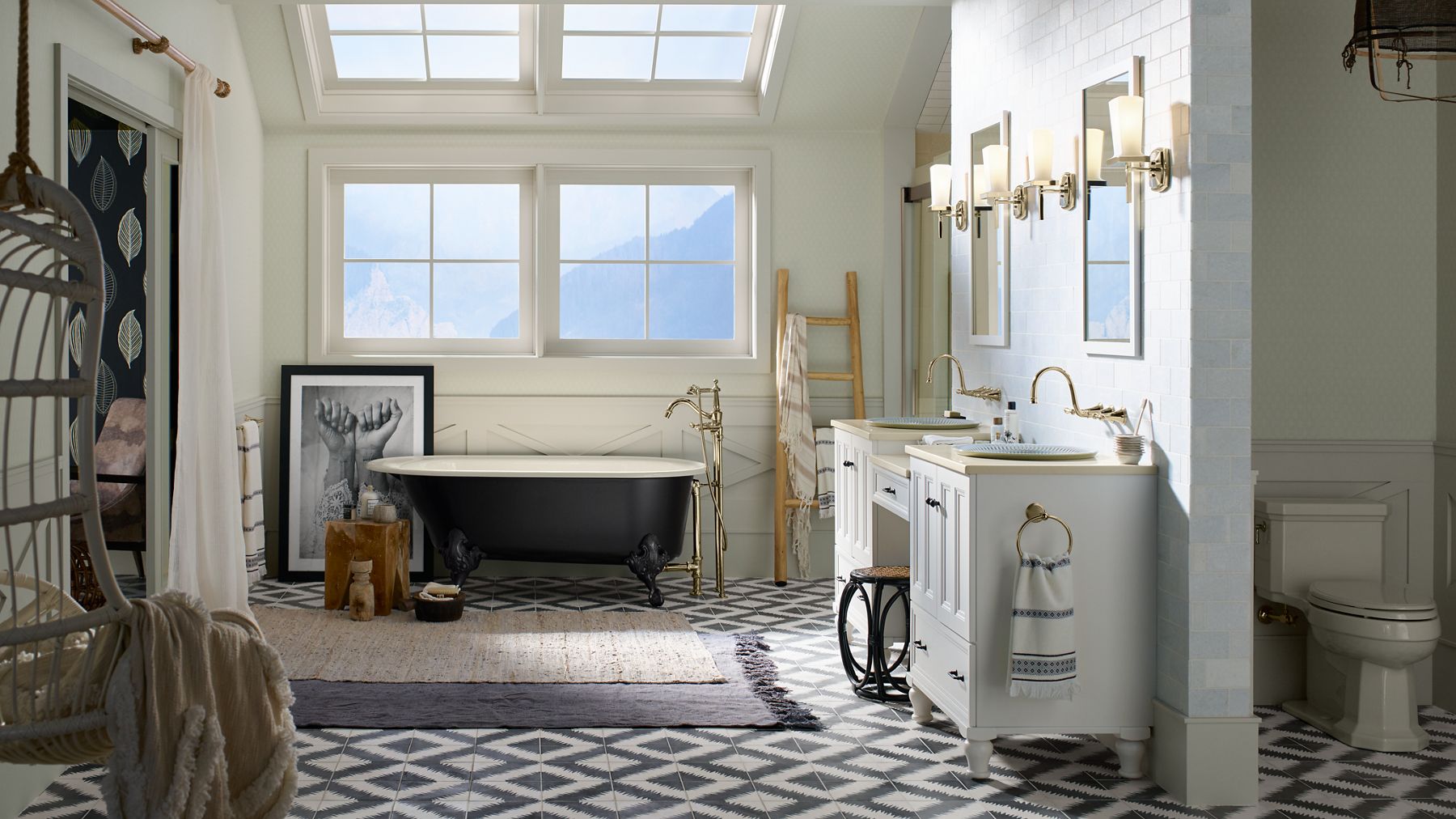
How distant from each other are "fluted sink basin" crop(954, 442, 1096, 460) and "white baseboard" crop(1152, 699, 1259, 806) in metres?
0.75

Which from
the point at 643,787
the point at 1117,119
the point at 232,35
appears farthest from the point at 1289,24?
the point at 232,35

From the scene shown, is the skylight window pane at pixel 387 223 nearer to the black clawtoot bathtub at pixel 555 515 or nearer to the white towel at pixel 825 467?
the black clawtoot bathtub at pixel 555 515

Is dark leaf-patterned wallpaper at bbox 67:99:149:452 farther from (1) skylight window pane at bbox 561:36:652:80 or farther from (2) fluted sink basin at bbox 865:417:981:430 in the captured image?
(2) fluted sink basin at bbox 865:417:981:430

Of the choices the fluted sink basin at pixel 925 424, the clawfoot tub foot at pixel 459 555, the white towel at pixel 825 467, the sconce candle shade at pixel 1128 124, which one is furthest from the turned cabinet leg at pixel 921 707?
the clawfoot tub foot at pixel 459 555

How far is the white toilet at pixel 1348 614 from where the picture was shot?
371 cm

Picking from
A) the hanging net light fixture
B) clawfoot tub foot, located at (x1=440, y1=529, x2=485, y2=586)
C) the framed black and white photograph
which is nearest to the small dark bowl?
clawfoot tub foot, located at (x1=440, y1=529, x2=485, y2=586)

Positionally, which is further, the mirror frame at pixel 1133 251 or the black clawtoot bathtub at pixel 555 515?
the black clawtoot bathtub at pixel 555 515

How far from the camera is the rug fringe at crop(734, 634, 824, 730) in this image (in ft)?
13.2

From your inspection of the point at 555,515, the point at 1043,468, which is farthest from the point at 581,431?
the point at 1043,468

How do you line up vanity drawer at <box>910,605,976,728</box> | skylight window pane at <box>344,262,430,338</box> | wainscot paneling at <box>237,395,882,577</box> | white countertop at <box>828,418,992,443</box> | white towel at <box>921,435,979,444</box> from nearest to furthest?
vanity drawer at <box>910,605,976,728</box> < white towel at <box>921,435,979,444</box> < white countertop at <box>828,418,992,443</box> < wainscot paneling at <box>237,395,882,577</box> < skylight window pane at <box>344,262,430,338</box>

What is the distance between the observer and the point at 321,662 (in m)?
4.73

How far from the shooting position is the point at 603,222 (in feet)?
22.1

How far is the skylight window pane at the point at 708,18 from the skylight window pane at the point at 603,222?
2.85 ft

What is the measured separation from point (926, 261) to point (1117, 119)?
131 inches
